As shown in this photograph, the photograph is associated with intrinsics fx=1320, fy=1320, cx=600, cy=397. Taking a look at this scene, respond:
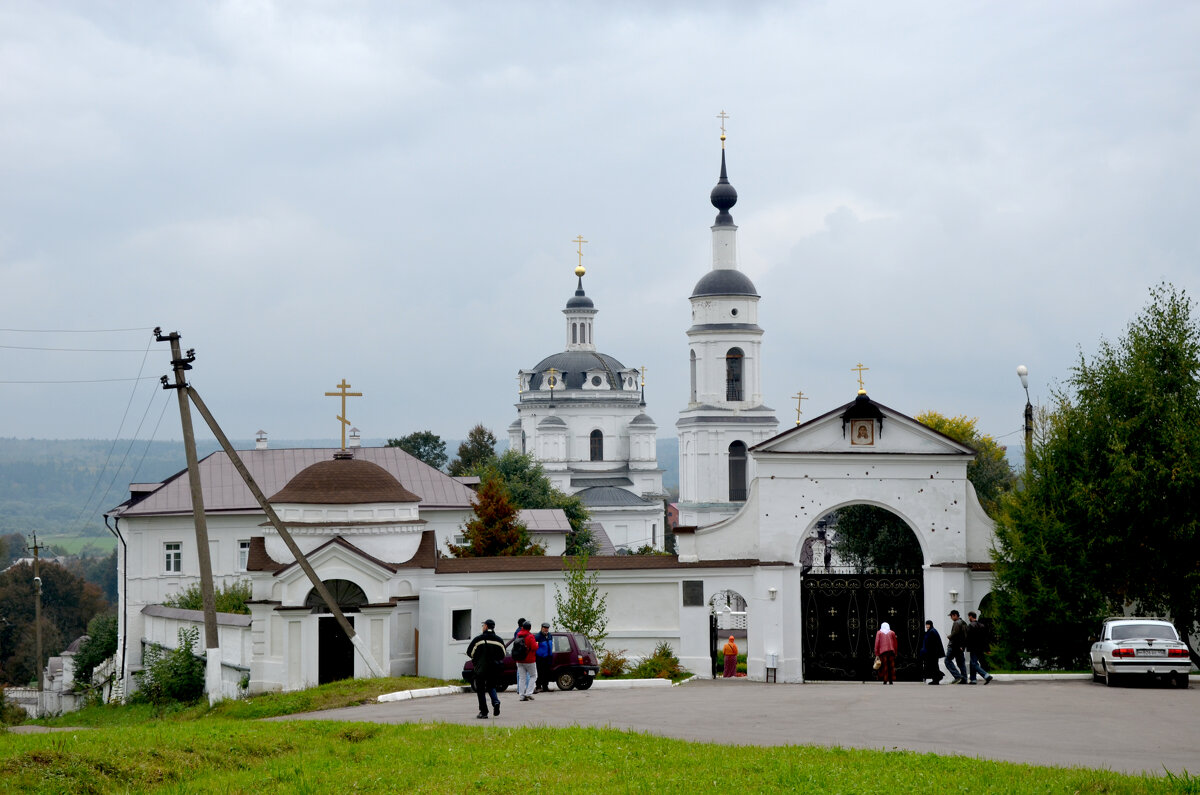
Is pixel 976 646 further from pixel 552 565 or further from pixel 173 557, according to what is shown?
pixel 173 557

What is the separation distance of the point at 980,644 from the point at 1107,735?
9.07 meters

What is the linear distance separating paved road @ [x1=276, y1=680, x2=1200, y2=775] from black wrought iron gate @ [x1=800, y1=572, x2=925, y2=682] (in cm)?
506

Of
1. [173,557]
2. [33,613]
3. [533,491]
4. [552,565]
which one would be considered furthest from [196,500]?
[33,613]

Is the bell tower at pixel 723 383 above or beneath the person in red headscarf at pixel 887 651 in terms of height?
above

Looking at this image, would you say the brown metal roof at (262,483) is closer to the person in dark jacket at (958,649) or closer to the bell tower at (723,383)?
the person in dark jacket at (958,649)

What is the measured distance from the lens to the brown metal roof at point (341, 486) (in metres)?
29.3

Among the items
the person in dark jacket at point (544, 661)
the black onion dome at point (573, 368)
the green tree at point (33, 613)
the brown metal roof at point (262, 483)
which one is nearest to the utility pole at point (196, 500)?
the person in dark jacket at point (544, 661)

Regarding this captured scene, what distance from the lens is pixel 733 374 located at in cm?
8206

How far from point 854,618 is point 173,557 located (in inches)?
1121

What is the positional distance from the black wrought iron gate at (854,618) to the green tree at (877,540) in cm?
1929

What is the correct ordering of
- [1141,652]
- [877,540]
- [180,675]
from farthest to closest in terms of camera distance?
1. [877,540]
2. [180,675]
3. [1141,652]

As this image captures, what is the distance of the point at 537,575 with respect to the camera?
96.5 feet

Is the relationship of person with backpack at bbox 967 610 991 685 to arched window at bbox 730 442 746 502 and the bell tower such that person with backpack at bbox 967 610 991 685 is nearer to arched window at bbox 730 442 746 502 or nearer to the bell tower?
the bell tower

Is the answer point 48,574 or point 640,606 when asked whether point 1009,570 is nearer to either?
point 640,606
